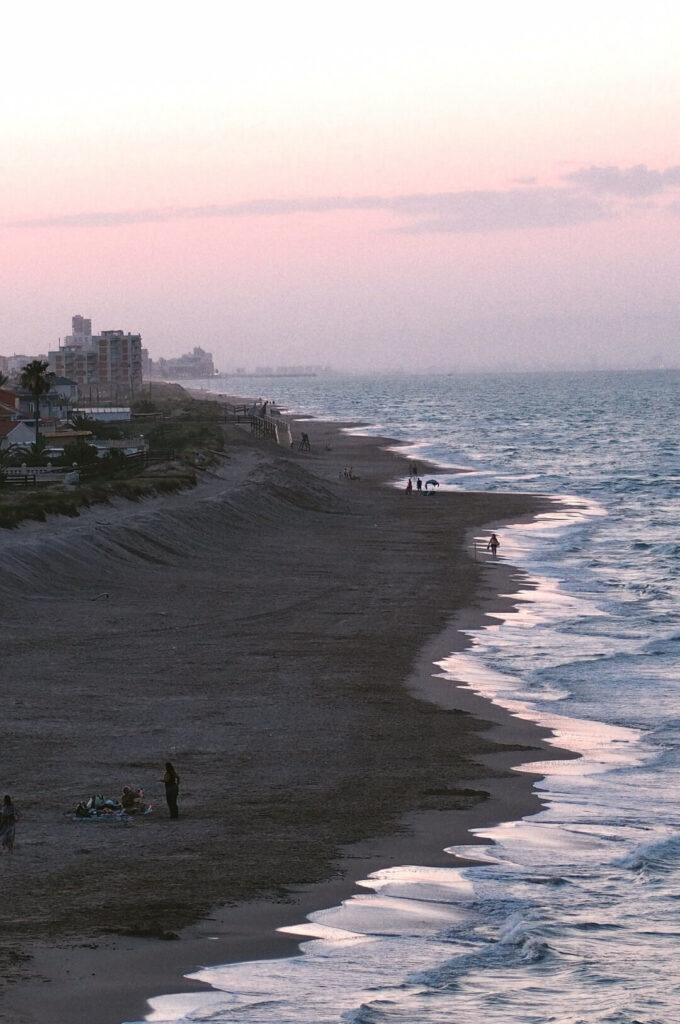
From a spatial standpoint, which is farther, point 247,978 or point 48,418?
point 48,418

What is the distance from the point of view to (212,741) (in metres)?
29.8

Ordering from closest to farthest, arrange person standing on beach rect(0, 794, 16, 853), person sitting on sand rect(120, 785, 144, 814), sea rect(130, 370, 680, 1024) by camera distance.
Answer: sea rect(130, 370, 680, 1024)
person standing on beach rect(0, 794, 16, 853)
person sitting on sand rect(120, 785, 144, 814)

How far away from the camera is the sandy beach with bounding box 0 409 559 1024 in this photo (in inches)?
758

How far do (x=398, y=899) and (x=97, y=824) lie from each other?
18.4ft

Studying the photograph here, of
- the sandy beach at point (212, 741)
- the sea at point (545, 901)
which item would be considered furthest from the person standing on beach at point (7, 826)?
the sea at point (545, 901)

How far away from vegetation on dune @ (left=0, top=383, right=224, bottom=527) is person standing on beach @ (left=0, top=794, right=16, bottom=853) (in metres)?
35.8

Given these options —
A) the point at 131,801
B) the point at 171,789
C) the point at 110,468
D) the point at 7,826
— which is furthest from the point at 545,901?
the point at 110,468

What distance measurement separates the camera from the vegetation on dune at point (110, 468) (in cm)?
6278

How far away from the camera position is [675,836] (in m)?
23.9

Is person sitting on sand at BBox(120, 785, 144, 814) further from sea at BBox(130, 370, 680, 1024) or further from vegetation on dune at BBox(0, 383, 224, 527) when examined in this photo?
vegetation on dune at BBox(0, 383, 224, 527)

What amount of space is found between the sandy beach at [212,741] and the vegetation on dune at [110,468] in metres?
1.73

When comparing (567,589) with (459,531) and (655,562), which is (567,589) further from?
(459,531)

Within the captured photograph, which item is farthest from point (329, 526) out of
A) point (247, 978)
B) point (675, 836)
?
point (247, 978)

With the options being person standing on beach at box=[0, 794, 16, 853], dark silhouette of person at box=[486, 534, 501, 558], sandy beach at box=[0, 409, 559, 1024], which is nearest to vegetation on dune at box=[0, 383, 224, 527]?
sandy beach at box=[0, 409, 559, 1024]
